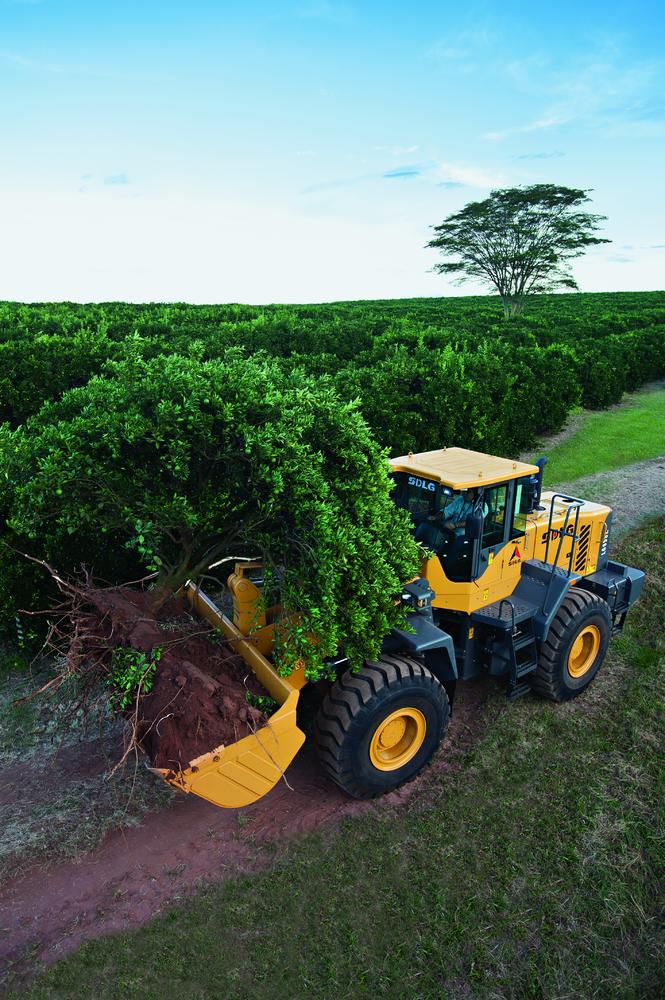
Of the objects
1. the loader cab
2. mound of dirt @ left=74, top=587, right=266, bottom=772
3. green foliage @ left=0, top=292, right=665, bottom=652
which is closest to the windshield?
the loader cab

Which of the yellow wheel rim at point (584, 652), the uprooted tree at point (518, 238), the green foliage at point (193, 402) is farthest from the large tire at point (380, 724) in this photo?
the uprooted tree at point (518, 238)

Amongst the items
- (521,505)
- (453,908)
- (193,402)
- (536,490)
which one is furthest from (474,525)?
(453,908)

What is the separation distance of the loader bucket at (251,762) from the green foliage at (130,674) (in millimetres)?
775

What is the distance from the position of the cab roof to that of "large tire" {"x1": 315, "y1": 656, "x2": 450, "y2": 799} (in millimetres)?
2154

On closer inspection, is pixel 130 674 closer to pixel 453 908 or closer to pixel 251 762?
pixel 251 762

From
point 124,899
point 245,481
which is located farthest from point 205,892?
point 245,481

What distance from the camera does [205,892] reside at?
621 cm

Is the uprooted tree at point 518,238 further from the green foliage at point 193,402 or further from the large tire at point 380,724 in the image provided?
the large tire at point 380,724

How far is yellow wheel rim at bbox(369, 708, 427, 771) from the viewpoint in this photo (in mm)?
7109

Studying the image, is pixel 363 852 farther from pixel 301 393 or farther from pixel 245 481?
pixel 301 393

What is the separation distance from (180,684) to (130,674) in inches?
19.1

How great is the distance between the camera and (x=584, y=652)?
9.23m

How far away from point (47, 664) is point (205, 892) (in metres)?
5.23

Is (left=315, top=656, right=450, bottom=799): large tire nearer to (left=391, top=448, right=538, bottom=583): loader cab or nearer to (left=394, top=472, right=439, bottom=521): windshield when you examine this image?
(left=391, top=448, right=538, bottom=583): loader cab
